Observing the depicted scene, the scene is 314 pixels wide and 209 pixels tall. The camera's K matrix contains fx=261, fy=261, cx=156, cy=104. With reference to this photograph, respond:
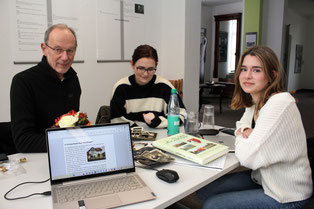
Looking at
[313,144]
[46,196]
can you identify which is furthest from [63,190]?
[313,144]

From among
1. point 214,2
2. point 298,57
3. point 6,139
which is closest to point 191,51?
point 6,139

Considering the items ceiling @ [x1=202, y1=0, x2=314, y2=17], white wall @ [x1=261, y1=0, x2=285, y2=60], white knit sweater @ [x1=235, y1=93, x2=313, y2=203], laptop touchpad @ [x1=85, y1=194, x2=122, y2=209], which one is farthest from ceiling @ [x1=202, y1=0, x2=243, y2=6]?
laptop touchpad @ [x1=85, y1=194, x2=122, y2=209]

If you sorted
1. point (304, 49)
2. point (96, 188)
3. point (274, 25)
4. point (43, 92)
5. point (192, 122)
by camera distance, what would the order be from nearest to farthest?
point (96, 188), point (43, 92), point (192, 122), point (274, 25), point (304, 49)

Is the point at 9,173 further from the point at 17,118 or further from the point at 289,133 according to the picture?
the point at 289,133

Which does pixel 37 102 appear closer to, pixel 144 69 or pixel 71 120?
pixel 71 120

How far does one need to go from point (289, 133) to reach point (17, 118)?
140cm

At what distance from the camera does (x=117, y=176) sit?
3.80 feet

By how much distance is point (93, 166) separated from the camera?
3.67 ft

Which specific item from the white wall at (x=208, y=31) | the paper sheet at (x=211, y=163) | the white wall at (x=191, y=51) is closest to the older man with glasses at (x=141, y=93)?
the paper sheet at (x=211, y=163)

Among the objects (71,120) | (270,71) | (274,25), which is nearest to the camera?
(71,120)

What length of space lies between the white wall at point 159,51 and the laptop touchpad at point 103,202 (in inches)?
70.6

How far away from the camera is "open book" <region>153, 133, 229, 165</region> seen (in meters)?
1.30

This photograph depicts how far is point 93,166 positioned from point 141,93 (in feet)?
3.73

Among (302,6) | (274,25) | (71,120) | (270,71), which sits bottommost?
(71,120)
